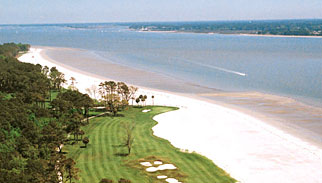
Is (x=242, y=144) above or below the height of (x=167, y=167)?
above

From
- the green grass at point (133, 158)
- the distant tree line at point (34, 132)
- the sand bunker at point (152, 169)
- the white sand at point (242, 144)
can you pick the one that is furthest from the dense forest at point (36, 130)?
the white sand at point (242, 144)

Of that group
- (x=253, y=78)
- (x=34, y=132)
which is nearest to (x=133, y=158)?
(x=34, y=132)

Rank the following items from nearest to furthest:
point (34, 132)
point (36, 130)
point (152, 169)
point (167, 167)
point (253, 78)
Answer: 1. point (152, 169)
2. point (167, 167)
3. point (34, 132)
4. point (36, 130)
5. point (253, 78)

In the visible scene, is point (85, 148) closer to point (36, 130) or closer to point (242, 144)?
point (36, 130)

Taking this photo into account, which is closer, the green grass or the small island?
the small island

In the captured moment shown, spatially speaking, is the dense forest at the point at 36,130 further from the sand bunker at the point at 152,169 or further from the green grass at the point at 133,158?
the sand bunker at the point at 152,169

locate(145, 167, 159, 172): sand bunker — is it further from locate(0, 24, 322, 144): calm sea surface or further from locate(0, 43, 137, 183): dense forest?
locate(0, 24, 322, 144): calm sea surface

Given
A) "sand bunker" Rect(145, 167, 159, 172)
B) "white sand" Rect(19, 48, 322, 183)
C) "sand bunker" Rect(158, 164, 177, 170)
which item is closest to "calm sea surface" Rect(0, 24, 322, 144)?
"white sand" Rect(19, 48, 322, 183)
